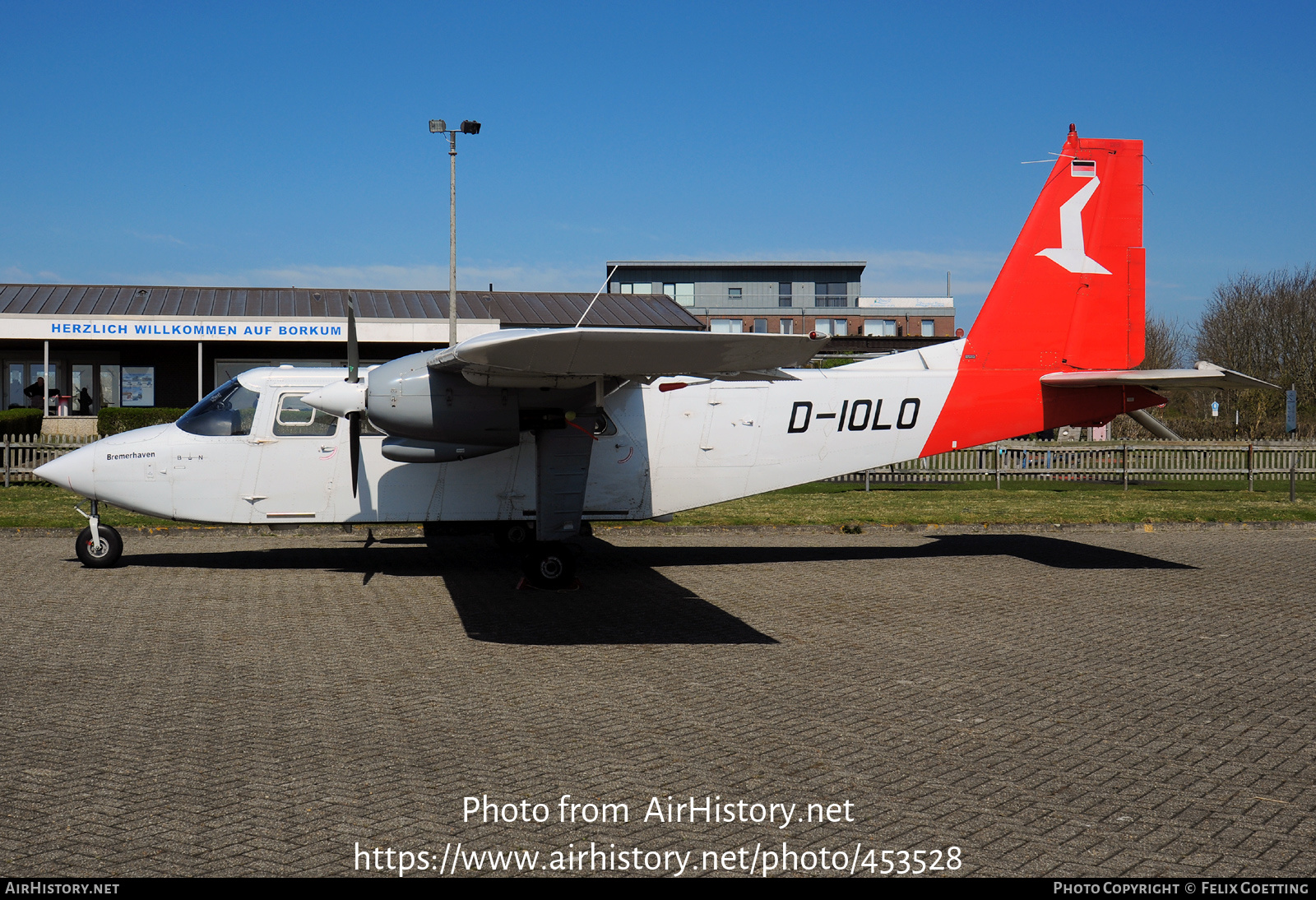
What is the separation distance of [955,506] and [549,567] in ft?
36.9

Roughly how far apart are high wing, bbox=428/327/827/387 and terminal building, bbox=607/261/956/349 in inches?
2722

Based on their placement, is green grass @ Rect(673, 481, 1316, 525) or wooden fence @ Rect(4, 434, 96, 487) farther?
wooden fence @ Rect(4, 434, 96, 487)

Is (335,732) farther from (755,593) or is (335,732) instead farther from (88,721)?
(755,593)

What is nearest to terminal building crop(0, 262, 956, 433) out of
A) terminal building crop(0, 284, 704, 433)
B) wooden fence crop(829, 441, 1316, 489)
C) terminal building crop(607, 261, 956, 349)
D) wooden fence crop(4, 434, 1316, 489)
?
terminal building crop(0, 284, 704, 433)

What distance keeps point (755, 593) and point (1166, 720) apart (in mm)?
5231

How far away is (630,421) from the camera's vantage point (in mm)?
12406

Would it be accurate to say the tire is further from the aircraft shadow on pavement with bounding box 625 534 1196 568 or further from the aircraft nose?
the aircraft nose

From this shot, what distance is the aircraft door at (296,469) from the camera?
469 inches

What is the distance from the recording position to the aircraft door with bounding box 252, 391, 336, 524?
11.9 meters

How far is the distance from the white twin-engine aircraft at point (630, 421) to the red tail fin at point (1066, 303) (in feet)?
0.08

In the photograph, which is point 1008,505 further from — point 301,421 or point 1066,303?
point 301,421

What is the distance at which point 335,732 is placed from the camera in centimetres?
592

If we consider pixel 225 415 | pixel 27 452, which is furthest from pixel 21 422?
pixel 225 415

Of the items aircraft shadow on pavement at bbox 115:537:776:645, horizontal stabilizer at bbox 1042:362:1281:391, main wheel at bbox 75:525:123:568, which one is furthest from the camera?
main wheel at bbox 75:525:123:568
